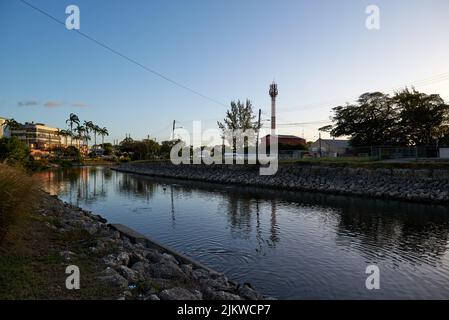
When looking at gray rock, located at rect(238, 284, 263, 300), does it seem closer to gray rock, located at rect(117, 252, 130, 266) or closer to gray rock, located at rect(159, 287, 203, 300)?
gray rock, located at rect(159, 287, 203, 300)

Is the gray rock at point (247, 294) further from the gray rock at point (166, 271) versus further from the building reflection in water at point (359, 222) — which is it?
the building reflection in water at point (359, 222)

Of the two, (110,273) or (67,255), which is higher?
(67,255)

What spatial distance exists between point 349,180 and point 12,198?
89.4 feet

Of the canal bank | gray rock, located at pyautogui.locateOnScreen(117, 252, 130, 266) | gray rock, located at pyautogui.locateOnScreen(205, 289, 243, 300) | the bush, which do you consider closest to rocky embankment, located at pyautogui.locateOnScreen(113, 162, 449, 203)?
the canal bank

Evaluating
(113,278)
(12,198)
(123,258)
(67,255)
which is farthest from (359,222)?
(12,198)

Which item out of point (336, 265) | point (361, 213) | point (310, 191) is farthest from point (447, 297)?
point (310, 191)

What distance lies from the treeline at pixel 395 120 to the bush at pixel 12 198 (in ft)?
163

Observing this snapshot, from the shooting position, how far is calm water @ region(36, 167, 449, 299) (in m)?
8.92

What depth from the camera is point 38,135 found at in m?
129

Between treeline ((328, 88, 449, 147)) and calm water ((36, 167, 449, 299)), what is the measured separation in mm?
30280

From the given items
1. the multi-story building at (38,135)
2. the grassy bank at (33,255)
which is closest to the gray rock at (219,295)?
the grassy bank at (33,255)

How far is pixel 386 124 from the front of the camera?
168ft

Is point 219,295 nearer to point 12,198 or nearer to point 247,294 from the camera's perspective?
point 247,294
